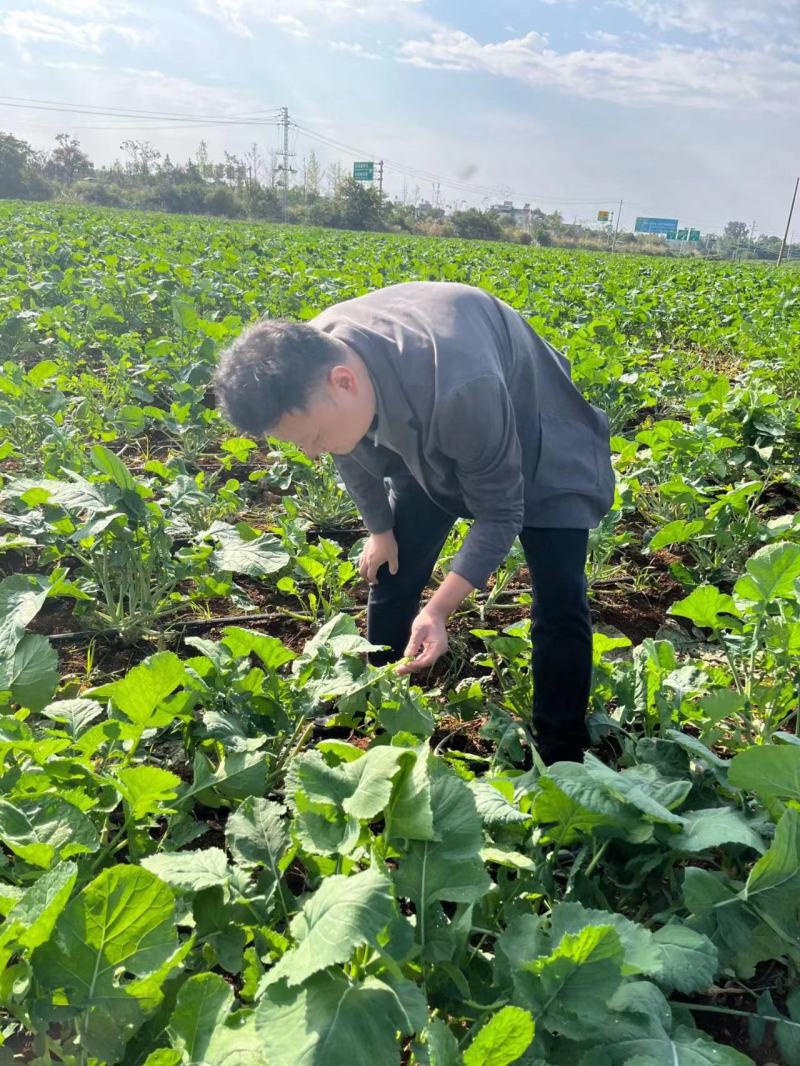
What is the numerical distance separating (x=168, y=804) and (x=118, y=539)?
1.15 m

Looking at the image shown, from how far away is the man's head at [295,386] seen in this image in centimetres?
166

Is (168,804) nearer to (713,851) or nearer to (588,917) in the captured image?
(588,917)

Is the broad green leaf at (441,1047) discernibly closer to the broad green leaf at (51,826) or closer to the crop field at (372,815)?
the crop field at (372,815)

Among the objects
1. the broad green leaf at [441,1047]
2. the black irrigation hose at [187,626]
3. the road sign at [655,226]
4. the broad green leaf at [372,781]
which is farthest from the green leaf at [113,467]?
the road sign at [655,226]

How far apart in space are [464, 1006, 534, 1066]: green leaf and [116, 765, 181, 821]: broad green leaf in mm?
634

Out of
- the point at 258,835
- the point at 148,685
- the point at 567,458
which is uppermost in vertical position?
the point at 567,458

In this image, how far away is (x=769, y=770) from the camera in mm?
1347

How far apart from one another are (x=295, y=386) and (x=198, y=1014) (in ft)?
3.69

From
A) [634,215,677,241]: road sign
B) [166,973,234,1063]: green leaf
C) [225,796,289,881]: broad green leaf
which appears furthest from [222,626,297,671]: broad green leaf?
[634,215,677,241]: road sign

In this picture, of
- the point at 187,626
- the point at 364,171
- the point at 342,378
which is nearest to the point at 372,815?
the point at 342,378

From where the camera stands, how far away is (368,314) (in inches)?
78.4

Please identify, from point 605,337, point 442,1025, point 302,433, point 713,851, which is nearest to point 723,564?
point 713,851

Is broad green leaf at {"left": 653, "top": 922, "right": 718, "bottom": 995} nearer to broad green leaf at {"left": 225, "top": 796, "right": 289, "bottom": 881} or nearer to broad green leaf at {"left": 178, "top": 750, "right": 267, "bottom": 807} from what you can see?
broad green leaf at {"left": 225, "top": 796, "right": 289, "bottom": 881}

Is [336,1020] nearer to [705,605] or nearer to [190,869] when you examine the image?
[190,869]
